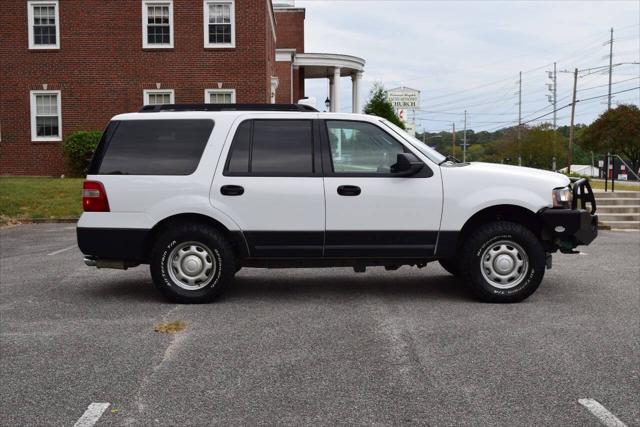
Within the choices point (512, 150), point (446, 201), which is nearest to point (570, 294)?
point (446, 201)

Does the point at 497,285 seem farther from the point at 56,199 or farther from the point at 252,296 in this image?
the point at 56,199

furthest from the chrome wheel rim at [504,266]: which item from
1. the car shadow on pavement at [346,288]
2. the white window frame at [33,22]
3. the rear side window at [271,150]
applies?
the white window frame at [33,22]

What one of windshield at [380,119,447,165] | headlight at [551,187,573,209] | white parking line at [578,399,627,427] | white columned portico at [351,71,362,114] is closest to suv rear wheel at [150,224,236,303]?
windshield at [380,119,447,165]

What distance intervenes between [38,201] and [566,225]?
14313 millimetres

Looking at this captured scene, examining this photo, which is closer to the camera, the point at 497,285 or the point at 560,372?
the point at 560,372

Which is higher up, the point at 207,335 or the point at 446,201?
the point at 446,201

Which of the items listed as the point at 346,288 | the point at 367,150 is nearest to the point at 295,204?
the point at 367,150

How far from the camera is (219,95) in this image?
1121 inches

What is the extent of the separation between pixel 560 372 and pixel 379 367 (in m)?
1.24

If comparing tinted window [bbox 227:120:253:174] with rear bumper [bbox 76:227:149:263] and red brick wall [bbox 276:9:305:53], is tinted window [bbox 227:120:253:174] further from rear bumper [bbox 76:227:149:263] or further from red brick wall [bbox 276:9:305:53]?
red brick wall [bbox 276:9:305:53]

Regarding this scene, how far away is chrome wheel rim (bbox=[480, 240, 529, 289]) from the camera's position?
7555 millimetres

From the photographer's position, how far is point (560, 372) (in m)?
5.08

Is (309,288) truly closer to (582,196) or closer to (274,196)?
(274,196)

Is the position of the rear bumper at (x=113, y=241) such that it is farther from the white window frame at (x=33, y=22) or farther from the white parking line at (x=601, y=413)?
the white window frame at (x=33, y=22)
